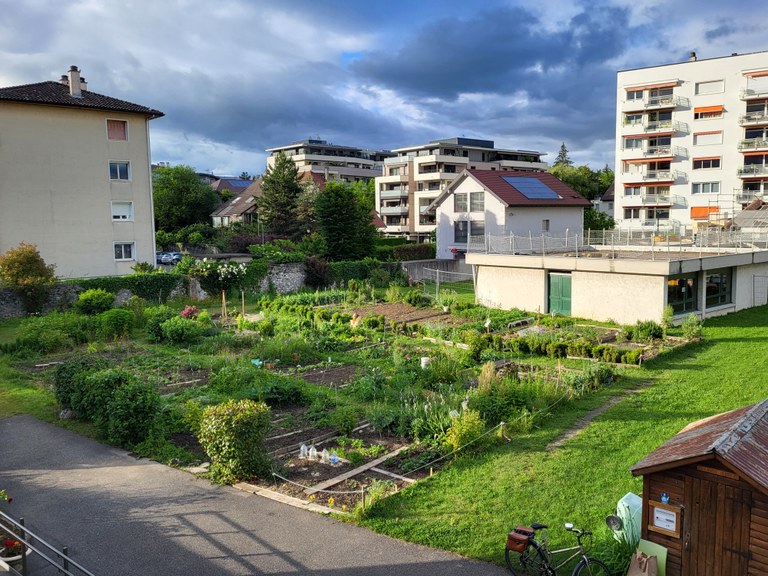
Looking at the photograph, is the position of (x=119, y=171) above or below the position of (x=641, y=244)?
above

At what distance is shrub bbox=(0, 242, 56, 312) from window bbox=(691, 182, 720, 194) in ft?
164

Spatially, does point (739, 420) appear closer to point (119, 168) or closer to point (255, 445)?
point (255, 445)

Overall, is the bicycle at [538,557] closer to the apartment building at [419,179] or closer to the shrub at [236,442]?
the shrub at [236,442]

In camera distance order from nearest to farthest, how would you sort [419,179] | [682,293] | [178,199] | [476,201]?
[682,293], [476,201], [178,199], [419,179]

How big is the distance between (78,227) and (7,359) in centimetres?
1611

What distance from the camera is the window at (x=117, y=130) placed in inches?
1442

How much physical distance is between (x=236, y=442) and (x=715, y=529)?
24.3 feet

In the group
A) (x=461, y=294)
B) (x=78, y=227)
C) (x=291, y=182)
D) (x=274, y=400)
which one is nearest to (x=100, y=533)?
(x=274, y=400)

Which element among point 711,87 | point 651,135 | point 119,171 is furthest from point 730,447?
point 651,135

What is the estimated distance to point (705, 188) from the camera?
5497cm

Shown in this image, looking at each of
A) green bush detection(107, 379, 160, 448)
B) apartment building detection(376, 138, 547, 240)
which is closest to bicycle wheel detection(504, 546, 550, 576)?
green bush detection(107, 379, 160, 448)

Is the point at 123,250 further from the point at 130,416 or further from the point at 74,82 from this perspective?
the point at 130,416

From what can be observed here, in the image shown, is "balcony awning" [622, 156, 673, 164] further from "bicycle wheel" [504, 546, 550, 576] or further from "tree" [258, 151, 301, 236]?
"bicycle wheel" [504, 546, 550, 576]

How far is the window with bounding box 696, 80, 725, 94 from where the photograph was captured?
177ft
